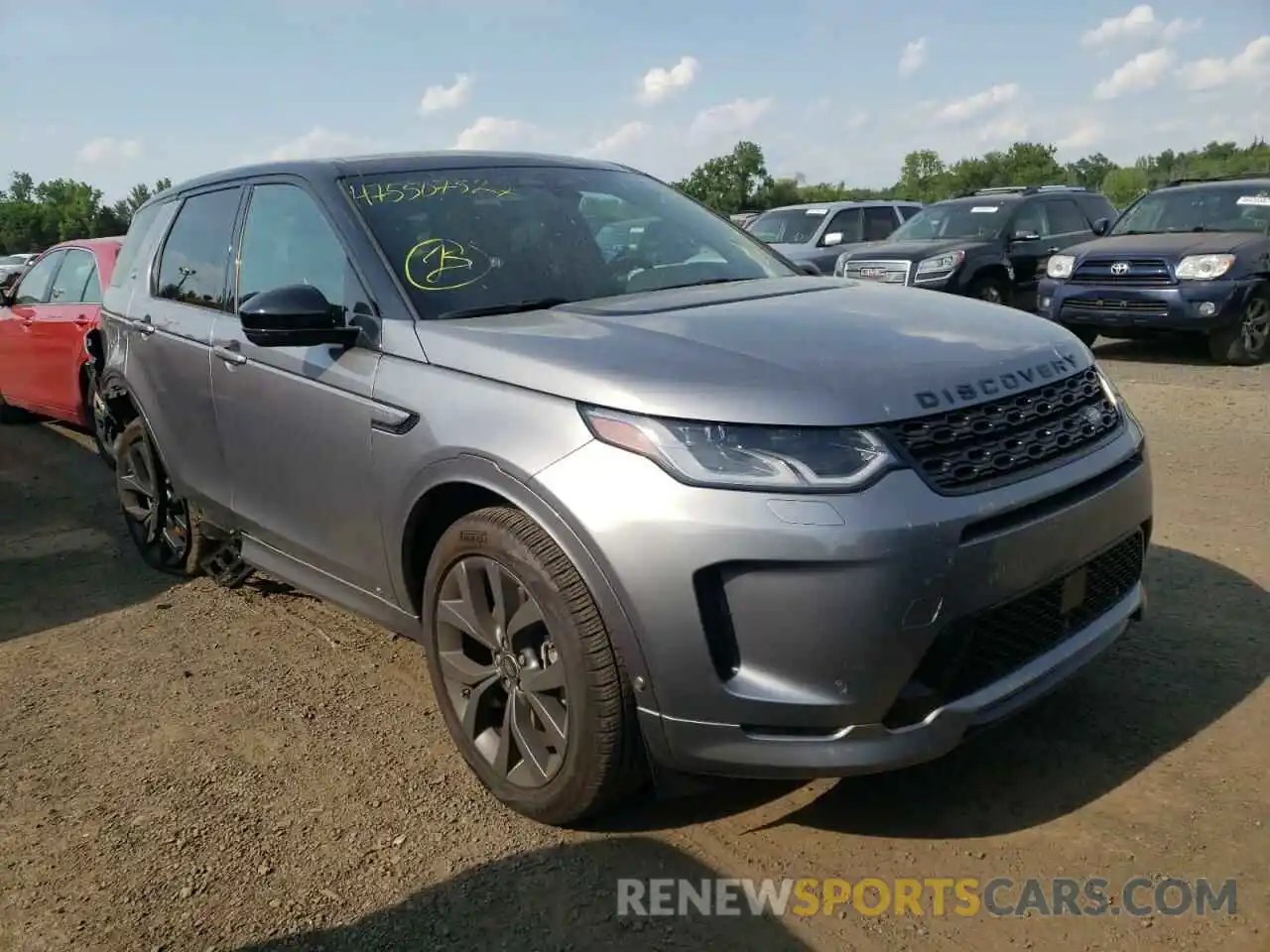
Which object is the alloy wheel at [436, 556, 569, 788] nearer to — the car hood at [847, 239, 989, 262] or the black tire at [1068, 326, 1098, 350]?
the black tire at [1068, 326, 1098, 350]

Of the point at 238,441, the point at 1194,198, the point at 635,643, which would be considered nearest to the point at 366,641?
the point at 238,441

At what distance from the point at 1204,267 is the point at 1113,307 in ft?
2.66

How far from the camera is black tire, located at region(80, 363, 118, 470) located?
5939 millimetres

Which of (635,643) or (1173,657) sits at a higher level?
(635,643)

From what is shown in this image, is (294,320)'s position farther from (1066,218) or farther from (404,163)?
(1066,218)

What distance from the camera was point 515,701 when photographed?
9.30 ft

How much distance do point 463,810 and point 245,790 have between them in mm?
694

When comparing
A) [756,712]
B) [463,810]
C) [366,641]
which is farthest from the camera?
[366,641]

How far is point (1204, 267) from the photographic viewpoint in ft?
31.3

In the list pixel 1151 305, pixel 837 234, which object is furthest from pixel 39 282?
pixel 837 234

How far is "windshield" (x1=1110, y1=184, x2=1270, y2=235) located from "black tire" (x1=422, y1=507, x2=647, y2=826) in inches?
388

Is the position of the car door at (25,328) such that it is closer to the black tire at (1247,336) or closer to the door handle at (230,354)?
the door handle at (230,354)

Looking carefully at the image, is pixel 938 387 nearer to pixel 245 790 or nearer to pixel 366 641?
pixel 245 790

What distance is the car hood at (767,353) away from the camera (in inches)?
96.0
